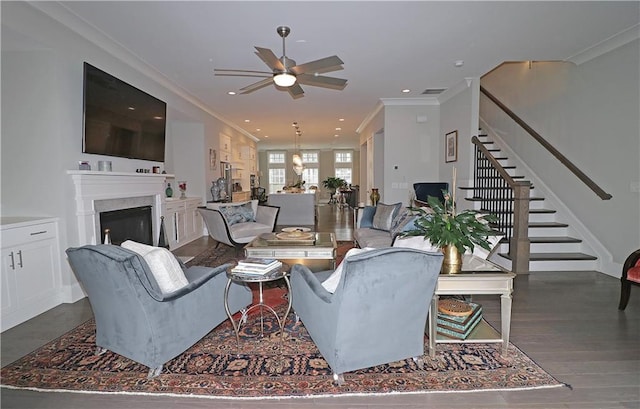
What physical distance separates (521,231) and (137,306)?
4412 mm

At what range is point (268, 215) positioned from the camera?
5.90 m

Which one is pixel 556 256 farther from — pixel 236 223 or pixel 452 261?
pixel 236 223

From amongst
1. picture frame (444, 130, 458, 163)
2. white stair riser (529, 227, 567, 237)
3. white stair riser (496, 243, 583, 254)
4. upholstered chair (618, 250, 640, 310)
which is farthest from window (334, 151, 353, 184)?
upholstered chair (618, 250, 640, 310)

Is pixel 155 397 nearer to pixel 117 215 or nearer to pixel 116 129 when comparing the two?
pixel 117 215

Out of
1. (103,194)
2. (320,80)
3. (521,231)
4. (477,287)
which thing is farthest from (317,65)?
(521,231)

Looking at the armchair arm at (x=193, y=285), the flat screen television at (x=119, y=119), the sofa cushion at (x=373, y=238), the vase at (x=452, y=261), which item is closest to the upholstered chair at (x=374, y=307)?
the vase at (x=452, y=261)

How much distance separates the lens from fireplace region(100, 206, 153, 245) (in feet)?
12.9

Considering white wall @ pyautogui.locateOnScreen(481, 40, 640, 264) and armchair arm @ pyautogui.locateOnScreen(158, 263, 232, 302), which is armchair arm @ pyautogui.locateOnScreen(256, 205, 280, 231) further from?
white wall @ pyautogui.locateOnScreen(481, 40, 640, 264)

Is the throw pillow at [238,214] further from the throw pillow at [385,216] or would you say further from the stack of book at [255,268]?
the stack of book at [255,268]

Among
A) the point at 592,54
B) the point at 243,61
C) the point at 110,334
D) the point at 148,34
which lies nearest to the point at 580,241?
the point at 592,54

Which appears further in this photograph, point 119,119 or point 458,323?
point 119,119

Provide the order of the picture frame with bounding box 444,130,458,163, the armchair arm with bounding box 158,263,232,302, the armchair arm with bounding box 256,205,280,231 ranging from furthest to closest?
1. the picture frame with bounding box 444,130,458,163
2. the armchair arm with bounding box 256,205,280,231
3. the armchair arm with bounding box 158,263,232,302

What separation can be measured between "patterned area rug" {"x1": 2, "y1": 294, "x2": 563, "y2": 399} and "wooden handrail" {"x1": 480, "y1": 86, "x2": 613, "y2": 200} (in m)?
3.03

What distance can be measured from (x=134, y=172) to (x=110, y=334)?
278 centimetres
